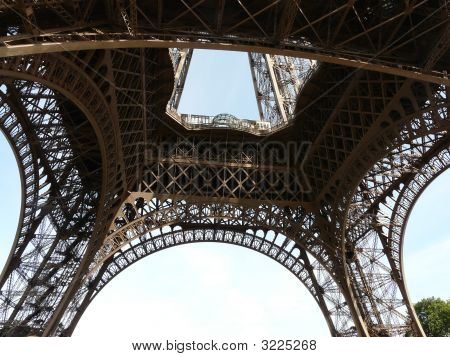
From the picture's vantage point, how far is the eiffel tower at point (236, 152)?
15570 mm

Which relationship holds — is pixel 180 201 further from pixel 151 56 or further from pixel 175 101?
pixel 151 56

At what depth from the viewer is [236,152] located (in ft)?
89.4

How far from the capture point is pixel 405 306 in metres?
27.5

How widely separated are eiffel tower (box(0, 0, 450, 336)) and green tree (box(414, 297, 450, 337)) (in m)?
14.5

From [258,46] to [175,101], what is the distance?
1531 cm

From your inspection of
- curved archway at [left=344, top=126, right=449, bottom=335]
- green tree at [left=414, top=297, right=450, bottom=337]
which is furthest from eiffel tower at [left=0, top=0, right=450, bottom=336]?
green tree at [left=414, top=297, right=450, bottom=337]

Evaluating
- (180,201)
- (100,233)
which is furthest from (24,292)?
(180,201)

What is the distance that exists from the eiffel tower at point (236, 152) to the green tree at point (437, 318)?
47.6ft

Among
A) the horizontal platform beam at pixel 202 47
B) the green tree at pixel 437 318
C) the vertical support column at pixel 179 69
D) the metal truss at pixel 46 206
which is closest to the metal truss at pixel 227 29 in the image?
the horizontal platform beam at pixel 202 47

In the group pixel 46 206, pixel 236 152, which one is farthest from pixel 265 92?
pixel 46 206

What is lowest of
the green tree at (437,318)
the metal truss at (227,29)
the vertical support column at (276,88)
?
the green tree at (437,318)

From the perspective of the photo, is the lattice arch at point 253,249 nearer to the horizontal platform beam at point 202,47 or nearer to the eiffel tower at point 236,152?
the eiffel tower at point 236,152

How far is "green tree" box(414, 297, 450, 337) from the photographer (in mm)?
39719

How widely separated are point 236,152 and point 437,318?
2458cm
